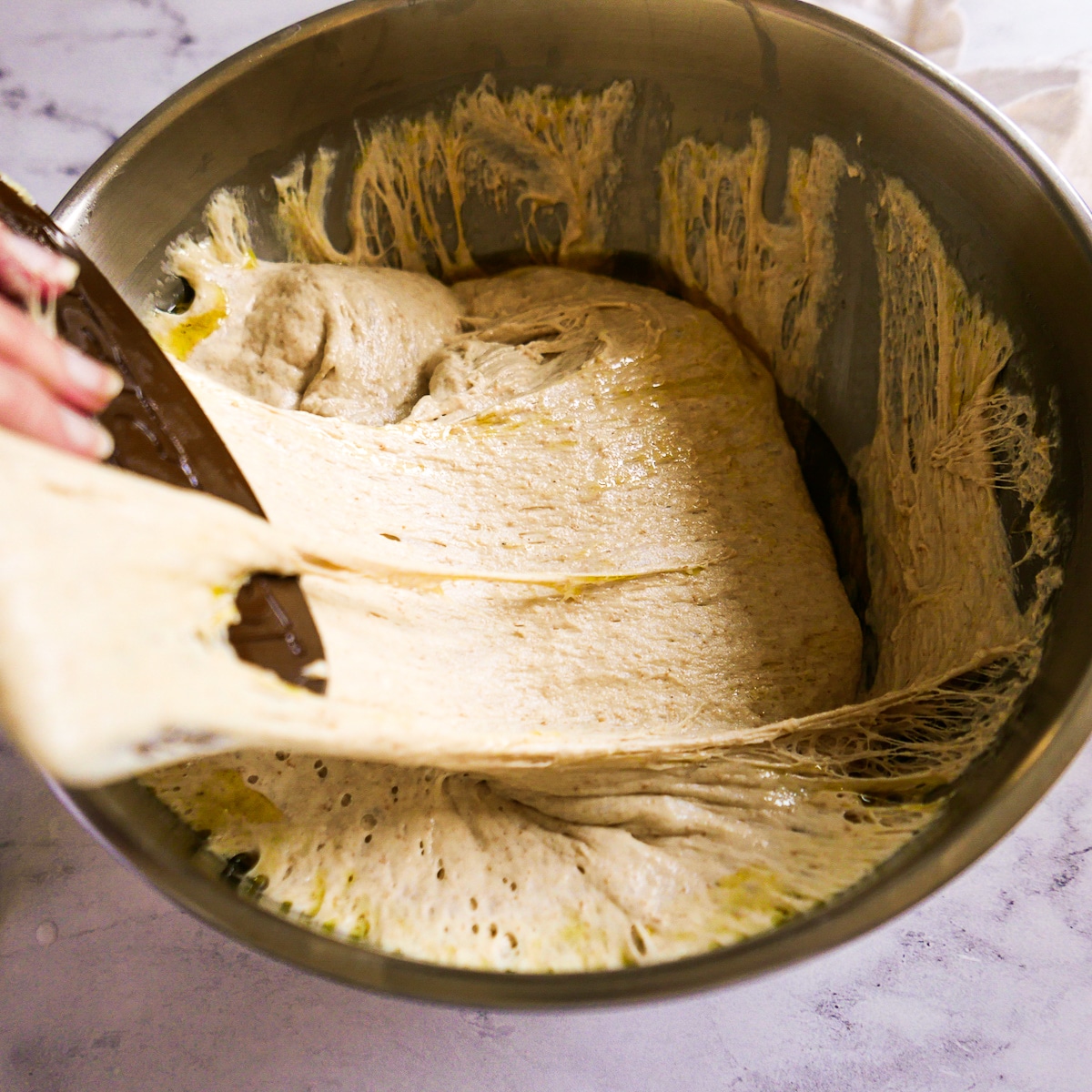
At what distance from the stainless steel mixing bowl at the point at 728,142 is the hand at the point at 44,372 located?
372mm

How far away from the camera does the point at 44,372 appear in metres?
0.86

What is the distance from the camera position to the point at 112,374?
3.08 feet

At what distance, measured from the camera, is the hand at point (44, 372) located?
2.62ft

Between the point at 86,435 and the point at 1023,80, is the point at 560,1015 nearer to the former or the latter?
the point at 86,435

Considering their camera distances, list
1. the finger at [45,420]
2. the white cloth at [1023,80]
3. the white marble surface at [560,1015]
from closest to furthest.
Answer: the finger at [45,420], the white marble surface at [560,1015], the white cloth at [1023,80]

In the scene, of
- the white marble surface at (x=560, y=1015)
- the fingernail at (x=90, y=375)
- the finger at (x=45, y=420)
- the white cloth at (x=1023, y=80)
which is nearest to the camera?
the finger at (x=45, y=420)

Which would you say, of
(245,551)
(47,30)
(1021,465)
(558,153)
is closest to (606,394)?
(558,153)

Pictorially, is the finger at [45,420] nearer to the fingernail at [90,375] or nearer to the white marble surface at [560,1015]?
the fingernail at [90,375]

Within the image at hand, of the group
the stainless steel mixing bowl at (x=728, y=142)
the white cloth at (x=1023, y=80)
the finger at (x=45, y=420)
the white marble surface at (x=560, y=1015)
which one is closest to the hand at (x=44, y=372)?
the finger at (x=45, y=420)

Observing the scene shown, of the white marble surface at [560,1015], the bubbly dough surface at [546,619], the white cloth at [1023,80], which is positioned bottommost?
the white marble surface at [560,1015]

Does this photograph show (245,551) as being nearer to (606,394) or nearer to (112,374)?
(112,374)

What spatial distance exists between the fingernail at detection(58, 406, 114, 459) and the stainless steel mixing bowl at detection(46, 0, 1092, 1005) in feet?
1.18

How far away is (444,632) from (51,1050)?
80 cm

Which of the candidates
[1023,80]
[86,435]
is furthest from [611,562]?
[1023,80]
